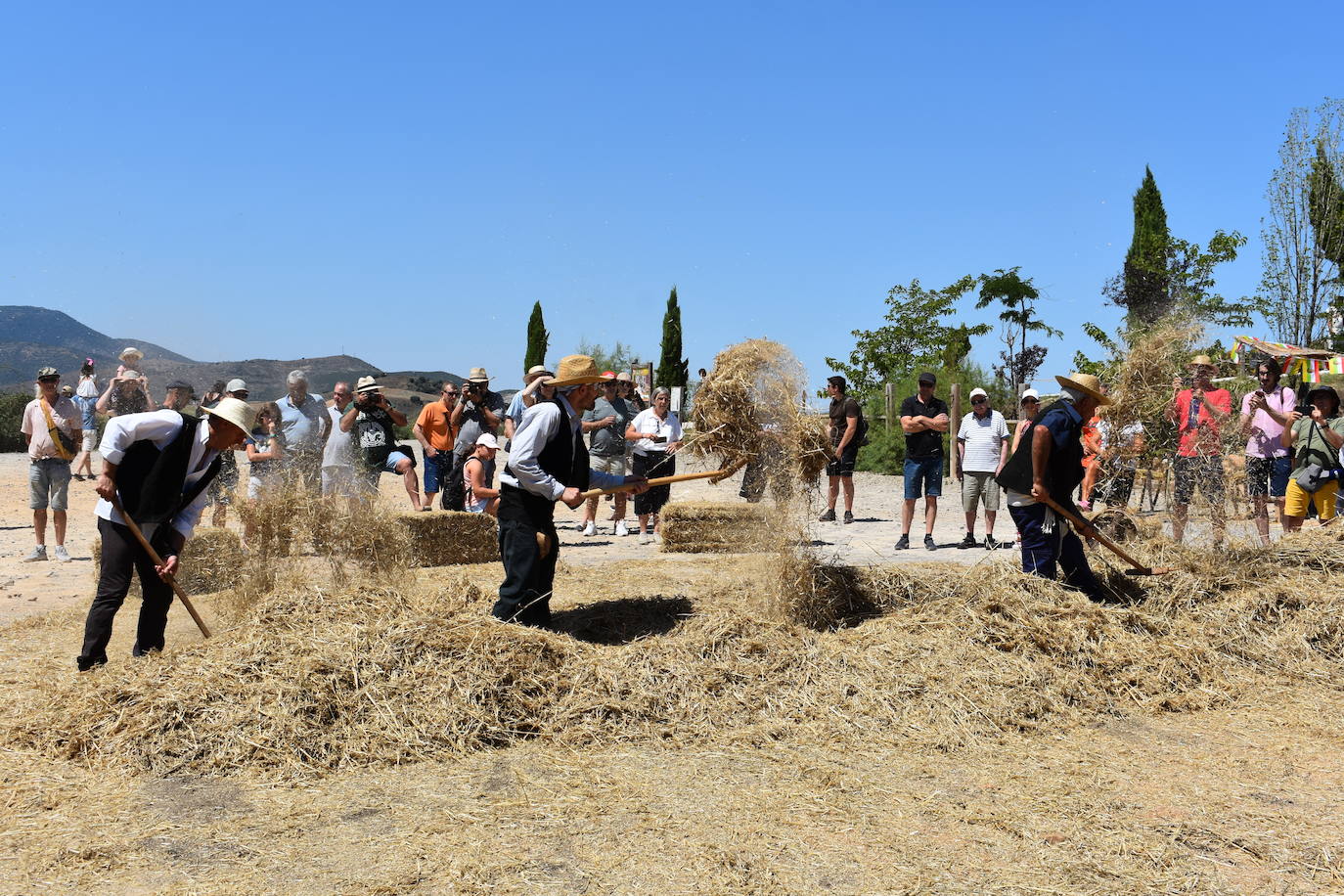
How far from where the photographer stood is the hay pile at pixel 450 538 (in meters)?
9.41

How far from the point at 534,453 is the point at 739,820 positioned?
2467 mm

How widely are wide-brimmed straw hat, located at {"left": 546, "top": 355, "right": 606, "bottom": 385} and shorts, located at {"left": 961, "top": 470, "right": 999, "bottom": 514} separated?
5.83 metres

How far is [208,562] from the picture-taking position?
27.3ft

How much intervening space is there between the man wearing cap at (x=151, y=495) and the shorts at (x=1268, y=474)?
7.95 m

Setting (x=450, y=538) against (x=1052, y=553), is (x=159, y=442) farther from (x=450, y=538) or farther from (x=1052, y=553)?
(x=1052, y=553)

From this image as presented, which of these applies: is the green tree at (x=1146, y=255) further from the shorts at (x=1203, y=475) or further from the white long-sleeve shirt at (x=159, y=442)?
the white long-sleeve shirt at (x=159, y=442)

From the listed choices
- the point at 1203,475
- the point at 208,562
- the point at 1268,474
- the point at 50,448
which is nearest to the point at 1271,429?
the point at 1268,474

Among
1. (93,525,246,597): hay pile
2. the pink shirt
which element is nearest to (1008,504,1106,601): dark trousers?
the pink shirt

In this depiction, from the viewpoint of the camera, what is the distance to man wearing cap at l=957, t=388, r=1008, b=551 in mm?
10586

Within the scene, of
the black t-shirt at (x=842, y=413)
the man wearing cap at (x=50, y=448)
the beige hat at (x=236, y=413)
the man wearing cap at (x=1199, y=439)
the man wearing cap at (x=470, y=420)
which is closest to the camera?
the beige hat at (x=236, y=413)

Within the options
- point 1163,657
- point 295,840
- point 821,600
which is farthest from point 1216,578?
point 295,840

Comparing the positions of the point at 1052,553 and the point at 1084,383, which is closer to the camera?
the point at 1052,553

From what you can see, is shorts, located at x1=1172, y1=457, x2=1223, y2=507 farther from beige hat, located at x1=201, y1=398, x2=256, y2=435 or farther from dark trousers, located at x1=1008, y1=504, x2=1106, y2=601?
beige hat, located at x1=201, y1=398, x2=256, y2=435

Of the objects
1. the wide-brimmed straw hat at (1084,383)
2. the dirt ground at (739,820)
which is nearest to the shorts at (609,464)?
the wide-brimmed straw hat at (1084,383)
